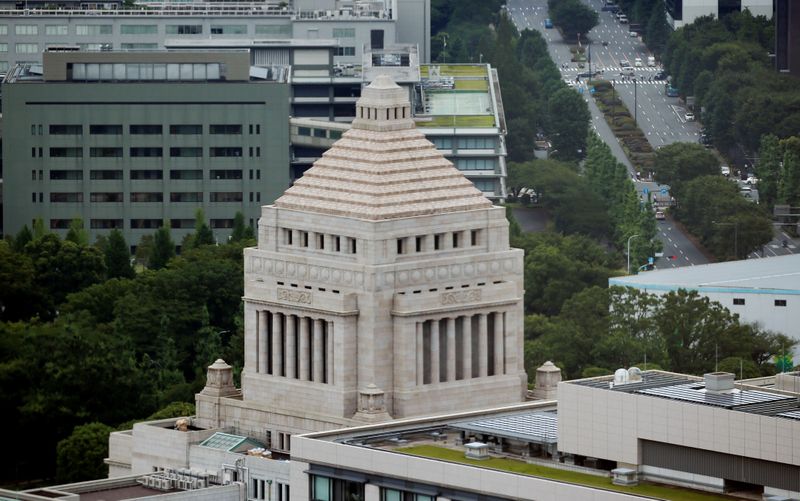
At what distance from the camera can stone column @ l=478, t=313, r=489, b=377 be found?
19562 centimetres

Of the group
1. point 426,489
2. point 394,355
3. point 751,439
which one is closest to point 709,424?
point 751,439

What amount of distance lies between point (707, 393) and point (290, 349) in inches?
1431

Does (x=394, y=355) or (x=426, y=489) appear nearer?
(x=426, y=489)

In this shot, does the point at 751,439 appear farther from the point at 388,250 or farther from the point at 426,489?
the point at 388,250

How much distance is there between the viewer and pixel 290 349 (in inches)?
7702

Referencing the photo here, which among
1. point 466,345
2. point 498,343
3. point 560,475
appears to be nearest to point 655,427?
point 560,475

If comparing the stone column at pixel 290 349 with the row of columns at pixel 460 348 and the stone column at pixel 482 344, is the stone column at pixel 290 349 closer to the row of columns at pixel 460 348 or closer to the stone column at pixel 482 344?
the row of columns at pixel 460 348

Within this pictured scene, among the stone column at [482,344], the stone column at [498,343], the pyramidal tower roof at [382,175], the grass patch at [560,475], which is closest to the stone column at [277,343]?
the pyramidal tower roof at [382,175]

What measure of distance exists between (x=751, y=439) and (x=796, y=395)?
27.9ft

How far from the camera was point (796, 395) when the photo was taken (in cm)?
16588

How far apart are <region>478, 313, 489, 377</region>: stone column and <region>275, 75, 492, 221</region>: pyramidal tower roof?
17.8 ft

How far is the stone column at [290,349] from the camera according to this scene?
641ft

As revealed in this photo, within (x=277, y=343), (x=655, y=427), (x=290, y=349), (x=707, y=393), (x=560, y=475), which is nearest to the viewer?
(x=655, y=427)

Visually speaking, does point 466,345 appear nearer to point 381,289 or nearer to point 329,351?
point 381,289
